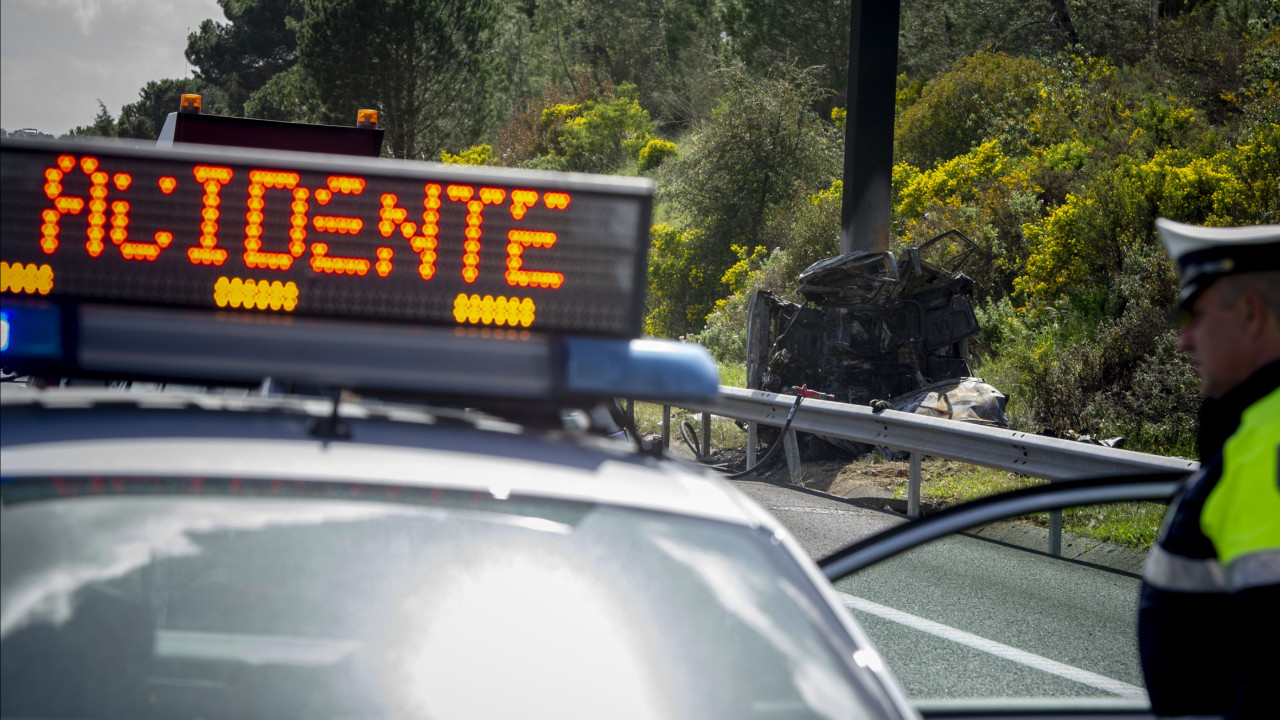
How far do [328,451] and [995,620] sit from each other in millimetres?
4903

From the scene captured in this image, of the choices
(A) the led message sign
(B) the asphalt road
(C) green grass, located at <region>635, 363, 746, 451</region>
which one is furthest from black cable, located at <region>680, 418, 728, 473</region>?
(A) the led message sign

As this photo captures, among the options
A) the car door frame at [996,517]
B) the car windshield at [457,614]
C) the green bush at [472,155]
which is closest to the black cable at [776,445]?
the car door frame at [996,517]

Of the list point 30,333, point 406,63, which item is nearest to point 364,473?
point 30,333

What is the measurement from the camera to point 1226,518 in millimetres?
1969

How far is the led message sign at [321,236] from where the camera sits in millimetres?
2289

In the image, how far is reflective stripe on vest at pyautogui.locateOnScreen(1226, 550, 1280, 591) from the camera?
186cm

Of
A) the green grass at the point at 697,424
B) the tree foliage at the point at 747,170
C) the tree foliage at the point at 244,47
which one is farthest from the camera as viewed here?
the tree foliage at the point at 244,47

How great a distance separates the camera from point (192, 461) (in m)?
1.94

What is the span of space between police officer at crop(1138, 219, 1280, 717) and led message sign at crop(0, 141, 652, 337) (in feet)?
3.23

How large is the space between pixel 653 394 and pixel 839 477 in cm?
982

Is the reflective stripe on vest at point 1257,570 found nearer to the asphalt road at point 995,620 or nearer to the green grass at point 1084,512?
the asphalt road at point 995,620

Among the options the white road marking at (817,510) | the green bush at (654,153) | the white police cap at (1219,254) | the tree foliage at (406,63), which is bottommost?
the white road marking at (817,510)

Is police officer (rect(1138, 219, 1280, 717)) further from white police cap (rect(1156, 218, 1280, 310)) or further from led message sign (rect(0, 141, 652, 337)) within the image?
led message sign (rect(0, 141, 652, 337))

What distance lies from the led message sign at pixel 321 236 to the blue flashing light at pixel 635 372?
114 millimetres
